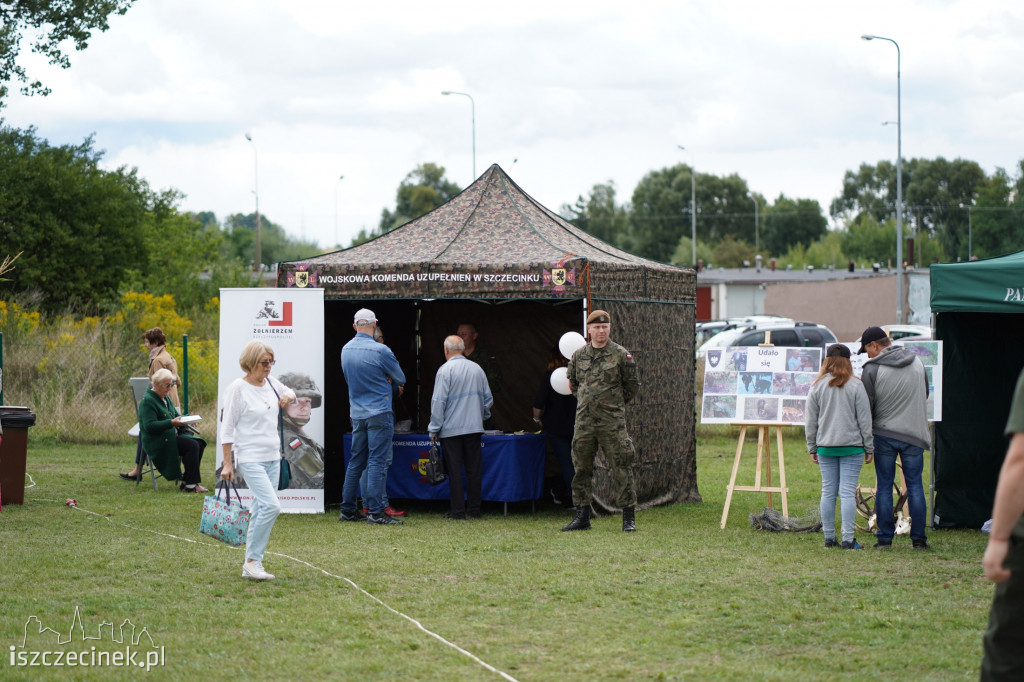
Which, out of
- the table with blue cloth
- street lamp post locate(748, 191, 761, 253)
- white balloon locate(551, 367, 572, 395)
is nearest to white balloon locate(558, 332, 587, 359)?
white balloon locate(551, 367, 572, 395)

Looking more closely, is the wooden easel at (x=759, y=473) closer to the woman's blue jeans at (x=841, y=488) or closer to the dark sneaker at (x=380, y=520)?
the woman's blue jeans at (x=841, y=488)

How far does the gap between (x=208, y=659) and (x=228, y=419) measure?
1.90 meters

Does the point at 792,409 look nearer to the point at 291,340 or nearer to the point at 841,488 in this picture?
the point at 841,488

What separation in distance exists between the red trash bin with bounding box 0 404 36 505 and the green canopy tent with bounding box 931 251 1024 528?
28.9ft

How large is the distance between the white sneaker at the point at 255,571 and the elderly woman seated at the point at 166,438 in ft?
16.5

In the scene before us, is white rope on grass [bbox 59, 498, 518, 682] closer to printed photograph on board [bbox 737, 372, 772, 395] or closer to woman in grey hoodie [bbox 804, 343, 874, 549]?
woman in grey hoodie [bbox 804, 343, 874, 549]

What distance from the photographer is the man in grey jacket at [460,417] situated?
34.7 feet

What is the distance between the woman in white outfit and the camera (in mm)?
7160

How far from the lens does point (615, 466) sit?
32.2 feet

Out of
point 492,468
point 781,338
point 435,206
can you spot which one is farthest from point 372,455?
point 435,206

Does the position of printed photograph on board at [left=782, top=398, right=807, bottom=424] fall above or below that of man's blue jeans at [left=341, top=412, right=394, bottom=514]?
above

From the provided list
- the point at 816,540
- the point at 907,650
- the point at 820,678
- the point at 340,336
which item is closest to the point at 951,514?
the point at 816,540

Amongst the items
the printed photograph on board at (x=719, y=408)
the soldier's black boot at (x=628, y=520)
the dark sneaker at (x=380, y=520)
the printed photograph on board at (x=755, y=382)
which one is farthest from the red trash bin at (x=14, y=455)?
the printed photograph on board at (x=755, y=382)

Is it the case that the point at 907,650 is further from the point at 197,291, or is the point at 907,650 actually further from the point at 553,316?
the point at 197,291
